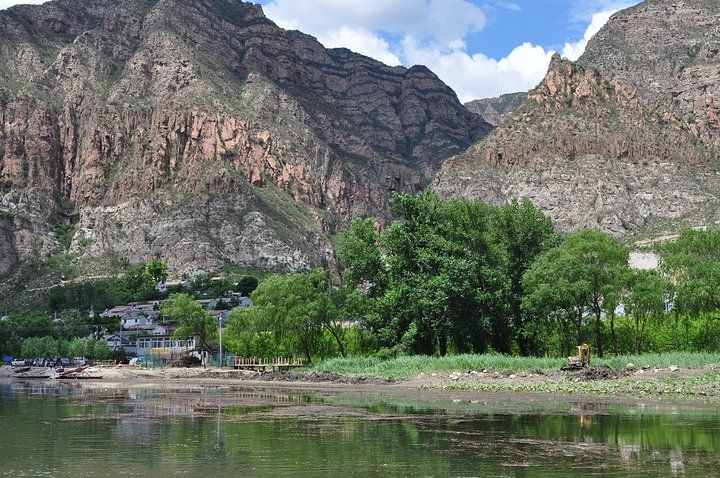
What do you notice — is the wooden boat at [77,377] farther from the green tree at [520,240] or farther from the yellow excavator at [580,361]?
the yellow excavator at [580,361]

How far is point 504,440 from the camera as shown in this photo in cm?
2162

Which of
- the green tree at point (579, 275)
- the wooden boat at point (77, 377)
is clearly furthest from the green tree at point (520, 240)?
the wooden boat at point (77, 377)

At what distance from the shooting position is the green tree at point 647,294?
55906 mm

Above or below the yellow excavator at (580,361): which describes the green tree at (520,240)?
above

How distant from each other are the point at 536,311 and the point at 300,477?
145 feet

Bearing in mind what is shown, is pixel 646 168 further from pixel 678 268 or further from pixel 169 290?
pixel 678 268

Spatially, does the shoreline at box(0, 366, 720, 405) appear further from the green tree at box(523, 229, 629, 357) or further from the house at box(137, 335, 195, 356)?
the house at box(137, 335, 195, 356)

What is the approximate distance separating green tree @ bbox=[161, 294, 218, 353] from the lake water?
6219cm

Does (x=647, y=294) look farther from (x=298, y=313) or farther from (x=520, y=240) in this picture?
(x=298, y=313)

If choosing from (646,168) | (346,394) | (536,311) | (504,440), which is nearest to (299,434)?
(504,440)

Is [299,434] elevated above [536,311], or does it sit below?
below

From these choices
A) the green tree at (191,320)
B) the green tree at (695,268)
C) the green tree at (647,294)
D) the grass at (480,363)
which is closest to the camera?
the grass at (480,363)

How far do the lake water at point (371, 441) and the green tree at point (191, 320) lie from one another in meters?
62.2

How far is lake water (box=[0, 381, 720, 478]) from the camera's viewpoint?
56.1ft
